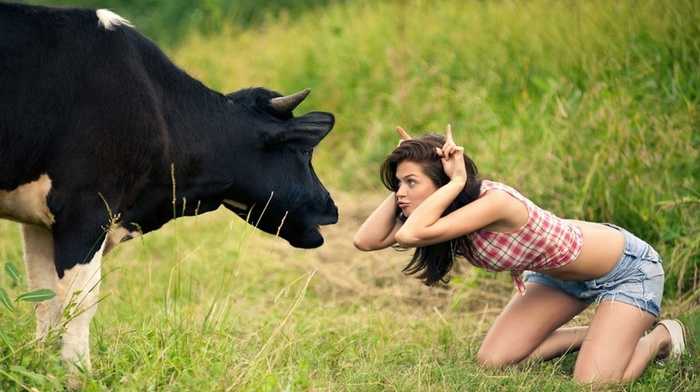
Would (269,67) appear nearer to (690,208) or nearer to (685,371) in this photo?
(690,208)

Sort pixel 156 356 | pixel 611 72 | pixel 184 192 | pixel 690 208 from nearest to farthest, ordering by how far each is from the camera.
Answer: pixel 156 356 → pixel 184 192 → pixel 690 208 → pixel 611 72

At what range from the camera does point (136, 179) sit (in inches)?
167

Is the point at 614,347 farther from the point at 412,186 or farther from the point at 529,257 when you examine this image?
the point at 412,186

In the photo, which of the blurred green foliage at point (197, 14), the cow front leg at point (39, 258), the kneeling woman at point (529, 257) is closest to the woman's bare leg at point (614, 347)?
the kneeling woman at point (529, 257)

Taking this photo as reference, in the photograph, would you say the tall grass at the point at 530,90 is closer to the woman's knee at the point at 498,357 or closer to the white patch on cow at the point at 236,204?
the woman's knee at the point at 498,357

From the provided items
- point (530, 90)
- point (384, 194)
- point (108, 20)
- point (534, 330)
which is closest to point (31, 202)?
point (108, 20)

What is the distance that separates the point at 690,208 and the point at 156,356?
3.48 meters

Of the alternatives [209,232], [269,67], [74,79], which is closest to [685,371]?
[74,79]

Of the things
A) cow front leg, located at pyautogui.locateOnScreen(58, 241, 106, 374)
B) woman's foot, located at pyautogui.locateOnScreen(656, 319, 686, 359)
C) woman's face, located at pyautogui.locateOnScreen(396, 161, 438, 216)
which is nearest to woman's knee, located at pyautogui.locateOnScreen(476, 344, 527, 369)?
woman's foot, located at pyautogui.locateOnScreen(656, 319, 686, 359)

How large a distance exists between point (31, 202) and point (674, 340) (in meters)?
3.02

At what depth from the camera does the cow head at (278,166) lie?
15.2 ft

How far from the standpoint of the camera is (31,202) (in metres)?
4.08

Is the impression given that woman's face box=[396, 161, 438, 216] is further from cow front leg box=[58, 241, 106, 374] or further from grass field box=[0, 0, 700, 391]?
cow front leg box=[58, 241, 106, 374]

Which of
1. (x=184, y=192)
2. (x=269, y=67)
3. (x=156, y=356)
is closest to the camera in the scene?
(x=156, y=356)
